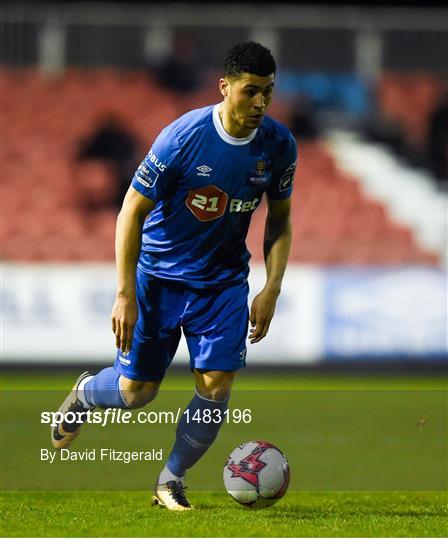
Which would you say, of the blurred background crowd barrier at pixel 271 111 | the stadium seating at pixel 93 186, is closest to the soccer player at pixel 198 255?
the stadium seating at pixel 93 186

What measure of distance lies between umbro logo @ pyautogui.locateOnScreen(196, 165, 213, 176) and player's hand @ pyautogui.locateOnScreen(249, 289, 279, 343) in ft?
2.30

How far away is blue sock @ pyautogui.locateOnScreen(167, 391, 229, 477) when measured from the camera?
624cm

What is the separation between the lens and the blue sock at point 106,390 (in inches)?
250

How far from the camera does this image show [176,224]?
6188mm

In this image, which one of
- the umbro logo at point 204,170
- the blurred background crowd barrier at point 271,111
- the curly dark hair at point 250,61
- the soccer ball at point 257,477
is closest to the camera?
the curly dark hair at point 250,61

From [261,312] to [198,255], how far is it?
44 centimetres

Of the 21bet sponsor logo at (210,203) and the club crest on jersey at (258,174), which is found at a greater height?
the club crest on jersey at (258,174)

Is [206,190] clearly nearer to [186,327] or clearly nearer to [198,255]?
[198,255]

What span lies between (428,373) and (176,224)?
915 centimetres

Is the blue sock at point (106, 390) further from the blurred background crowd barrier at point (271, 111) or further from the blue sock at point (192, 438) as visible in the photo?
the blurred background crowd barrier at point (271, 111)

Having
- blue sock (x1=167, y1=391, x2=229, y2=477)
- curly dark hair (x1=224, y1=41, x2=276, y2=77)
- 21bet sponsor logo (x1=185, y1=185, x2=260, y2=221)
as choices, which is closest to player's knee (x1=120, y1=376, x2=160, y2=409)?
blue sock (x1=167, y1=391, x2=229, y2=477)

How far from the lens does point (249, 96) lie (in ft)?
18.9

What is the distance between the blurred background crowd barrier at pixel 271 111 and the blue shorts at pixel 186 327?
962 centimetres

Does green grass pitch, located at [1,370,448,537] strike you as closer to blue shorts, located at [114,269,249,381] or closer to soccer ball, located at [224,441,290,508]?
soccer ball, located at [224,441,290,508]
